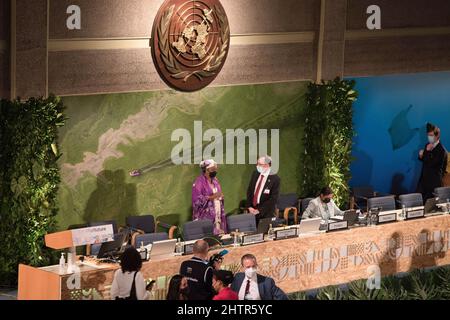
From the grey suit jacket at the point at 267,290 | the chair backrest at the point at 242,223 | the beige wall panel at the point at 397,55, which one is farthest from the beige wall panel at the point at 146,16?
the grey suit jacket at the point at 267,290

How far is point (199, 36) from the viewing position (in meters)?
14.4

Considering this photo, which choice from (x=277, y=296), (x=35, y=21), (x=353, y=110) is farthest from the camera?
(x=353, y=110)

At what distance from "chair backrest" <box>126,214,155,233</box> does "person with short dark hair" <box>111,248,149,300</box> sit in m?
4.07

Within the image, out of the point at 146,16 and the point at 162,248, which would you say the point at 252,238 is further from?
the point at 146,16

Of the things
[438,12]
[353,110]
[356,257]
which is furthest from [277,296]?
[438,12]

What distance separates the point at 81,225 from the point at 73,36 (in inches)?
98.7

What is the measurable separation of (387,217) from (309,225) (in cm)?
130

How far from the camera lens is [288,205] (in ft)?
50.5

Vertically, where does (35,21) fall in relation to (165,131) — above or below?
above

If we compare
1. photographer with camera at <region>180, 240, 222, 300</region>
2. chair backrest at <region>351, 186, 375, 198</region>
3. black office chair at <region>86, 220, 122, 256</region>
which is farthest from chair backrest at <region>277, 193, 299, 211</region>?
photographer with camera at <region>180, 240, 222, 300</region>

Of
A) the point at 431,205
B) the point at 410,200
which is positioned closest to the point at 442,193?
the point at 410,200

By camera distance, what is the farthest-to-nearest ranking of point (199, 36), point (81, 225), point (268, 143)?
point (268, 143) → point (199, 36) → point (81, 225)

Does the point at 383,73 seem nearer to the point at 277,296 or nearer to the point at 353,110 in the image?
the point at 353,110

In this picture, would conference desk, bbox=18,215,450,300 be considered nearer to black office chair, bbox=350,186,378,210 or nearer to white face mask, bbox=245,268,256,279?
white face mask, bbox=245,268,256,279
